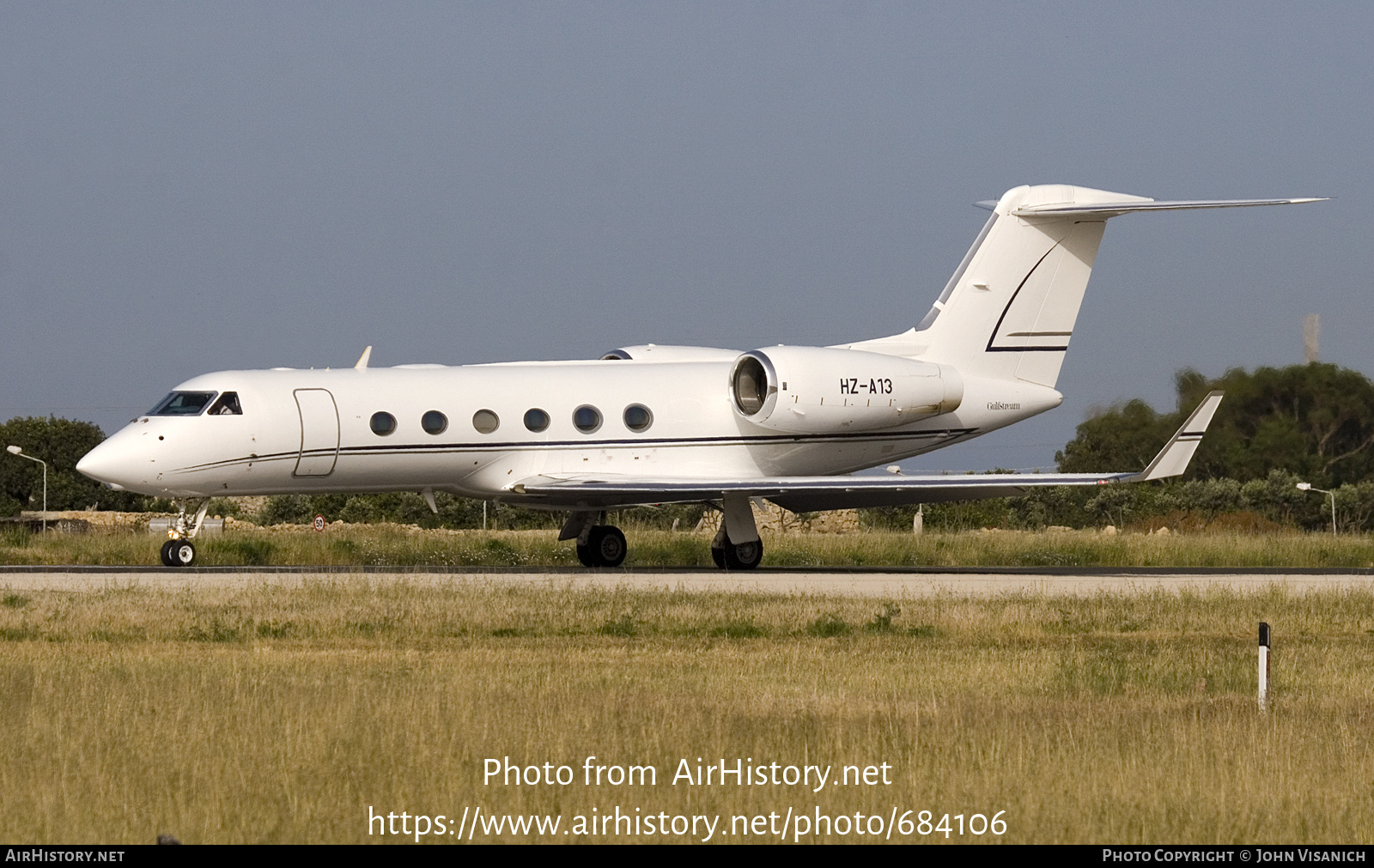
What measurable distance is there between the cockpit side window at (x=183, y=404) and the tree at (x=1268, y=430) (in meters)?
34.9

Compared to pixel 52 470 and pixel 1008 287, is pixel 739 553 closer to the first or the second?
pixel 1008 287

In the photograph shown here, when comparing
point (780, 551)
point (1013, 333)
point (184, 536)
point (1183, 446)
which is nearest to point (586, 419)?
point (184, 536)

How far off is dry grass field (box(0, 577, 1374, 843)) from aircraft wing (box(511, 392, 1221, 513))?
21.5ft

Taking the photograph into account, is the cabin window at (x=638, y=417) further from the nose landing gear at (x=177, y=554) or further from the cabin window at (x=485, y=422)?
the nose landing gear at (x=177, y=554)

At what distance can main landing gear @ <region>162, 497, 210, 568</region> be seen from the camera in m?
23.8

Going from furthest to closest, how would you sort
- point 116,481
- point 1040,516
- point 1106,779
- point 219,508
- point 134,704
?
point 219,508 → point 1040,516 → point 116,481 → point 134,704 → point 1106,779

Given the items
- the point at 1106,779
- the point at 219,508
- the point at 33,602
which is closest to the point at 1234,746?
the point at 1106,779

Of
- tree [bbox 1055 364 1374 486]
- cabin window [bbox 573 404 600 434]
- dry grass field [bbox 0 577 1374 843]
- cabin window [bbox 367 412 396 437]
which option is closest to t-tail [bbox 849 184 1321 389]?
cabin window [bbox 573 404 600 434]

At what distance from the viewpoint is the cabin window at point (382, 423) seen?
23670mm

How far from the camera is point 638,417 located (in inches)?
993

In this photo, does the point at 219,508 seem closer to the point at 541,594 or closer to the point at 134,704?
the point at 541,594

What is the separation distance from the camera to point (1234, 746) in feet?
29.2

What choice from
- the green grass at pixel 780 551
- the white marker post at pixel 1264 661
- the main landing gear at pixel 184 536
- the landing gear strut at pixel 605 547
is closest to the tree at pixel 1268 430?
the green grass at pixel 780 551

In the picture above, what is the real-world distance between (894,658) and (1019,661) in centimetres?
93
